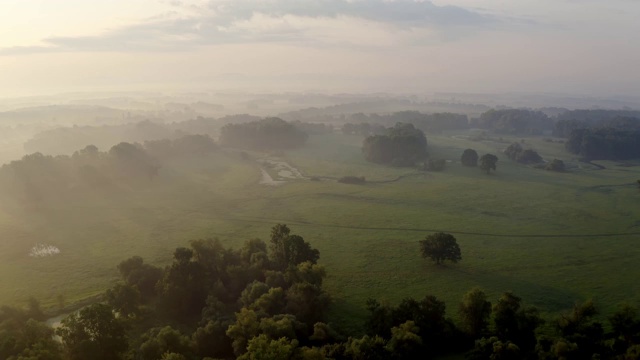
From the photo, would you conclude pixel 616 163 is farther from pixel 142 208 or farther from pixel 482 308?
pixel 142 208

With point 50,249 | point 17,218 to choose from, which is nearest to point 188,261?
point 50,249

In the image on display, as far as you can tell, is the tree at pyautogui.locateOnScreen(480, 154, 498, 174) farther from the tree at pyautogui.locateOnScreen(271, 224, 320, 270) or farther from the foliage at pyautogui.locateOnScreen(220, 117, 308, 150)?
the tree at pyautogui.locateOnScreen(271, 224, 320, 270)

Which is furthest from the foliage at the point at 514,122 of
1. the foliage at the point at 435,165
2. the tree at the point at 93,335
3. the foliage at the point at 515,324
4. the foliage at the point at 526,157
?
the tree at the point at 93,335

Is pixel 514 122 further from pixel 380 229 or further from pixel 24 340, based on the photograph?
pixel 24 340

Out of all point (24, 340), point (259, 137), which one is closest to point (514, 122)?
point (259, 137)

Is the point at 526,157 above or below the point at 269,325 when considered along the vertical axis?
above
